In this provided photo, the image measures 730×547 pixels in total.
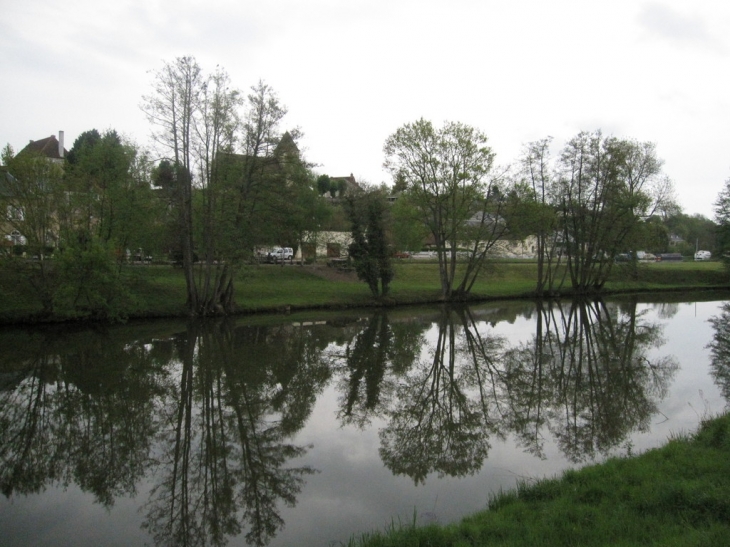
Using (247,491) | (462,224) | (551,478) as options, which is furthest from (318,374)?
(462,224)

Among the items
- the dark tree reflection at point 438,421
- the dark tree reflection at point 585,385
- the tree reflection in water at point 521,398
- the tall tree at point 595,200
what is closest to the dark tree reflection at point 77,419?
the dark tree reflection at point 438,421

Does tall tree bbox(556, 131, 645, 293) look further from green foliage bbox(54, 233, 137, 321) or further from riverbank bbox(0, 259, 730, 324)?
green foliage bbox(54, 233, 137, 321)

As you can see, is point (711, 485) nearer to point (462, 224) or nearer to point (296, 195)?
point (296, 195)

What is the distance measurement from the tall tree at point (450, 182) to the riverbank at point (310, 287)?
3768mm

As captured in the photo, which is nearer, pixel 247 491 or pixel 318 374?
pixel 247 491

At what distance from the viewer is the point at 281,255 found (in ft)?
174

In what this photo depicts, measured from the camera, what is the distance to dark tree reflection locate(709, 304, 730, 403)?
47.5 ft

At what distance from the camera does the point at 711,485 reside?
21.5 feet

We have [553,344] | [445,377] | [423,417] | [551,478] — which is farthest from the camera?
[553,344]

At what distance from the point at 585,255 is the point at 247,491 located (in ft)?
150

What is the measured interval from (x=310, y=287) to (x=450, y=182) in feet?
43.1

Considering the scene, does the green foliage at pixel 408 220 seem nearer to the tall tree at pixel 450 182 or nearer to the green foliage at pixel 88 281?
the tall tree at pixel 450 182

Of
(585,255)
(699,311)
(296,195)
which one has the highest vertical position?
(296,195)

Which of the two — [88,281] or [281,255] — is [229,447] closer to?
[88,281]
